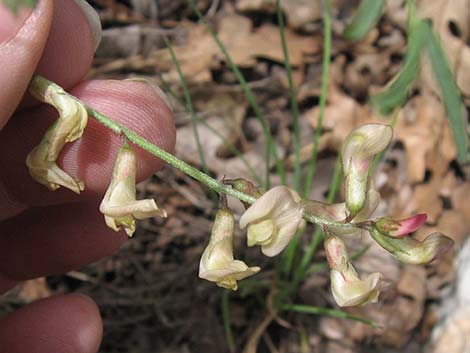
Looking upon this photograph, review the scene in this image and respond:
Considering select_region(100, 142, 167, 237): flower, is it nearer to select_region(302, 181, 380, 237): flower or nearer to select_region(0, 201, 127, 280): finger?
select_region(302, 181, 380, 237): flower

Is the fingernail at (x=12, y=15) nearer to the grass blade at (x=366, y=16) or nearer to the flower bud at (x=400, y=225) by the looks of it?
the flower bud at (x=400, y=225)

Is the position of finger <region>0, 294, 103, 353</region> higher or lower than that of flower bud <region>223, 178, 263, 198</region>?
lower

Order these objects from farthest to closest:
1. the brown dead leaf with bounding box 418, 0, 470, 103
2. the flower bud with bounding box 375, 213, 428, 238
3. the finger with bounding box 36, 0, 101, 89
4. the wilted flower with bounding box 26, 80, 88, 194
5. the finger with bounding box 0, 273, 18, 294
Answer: the brown dead leaf with bounding box 418, 0, 470, 103 < the finger with bounding box 0, 273, 18, 294 < the finger with bounding box 36, 0, 101, 89 < the wilted flower with bounding box 26, 80, 88, 194 < the flower bud with bounding box 375, 213, 428, 238

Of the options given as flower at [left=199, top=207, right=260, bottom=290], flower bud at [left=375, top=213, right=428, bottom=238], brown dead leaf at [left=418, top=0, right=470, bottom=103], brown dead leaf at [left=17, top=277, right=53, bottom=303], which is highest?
flower bud at [left=375, top=213, right=428, bottom=238]

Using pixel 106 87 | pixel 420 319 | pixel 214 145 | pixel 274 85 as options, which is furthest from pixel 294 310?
pixel 106 87

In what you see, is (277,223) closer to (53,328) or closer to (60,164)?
(60,164)

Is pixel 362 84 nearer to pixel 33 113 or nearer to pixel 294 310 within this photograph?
pixel 294 310

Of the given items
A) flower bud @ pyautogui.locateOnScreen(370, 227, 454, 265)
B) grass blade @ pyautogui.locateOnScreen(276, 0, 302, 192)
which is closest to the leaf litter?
grass blade @ pyautogui.locateOnScreen(276, 0, 302, 192)

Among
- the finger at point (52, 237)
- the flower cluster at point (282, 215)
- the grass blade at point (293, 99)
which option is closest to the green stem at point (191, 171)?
the flower cluster at point (282, 215)
